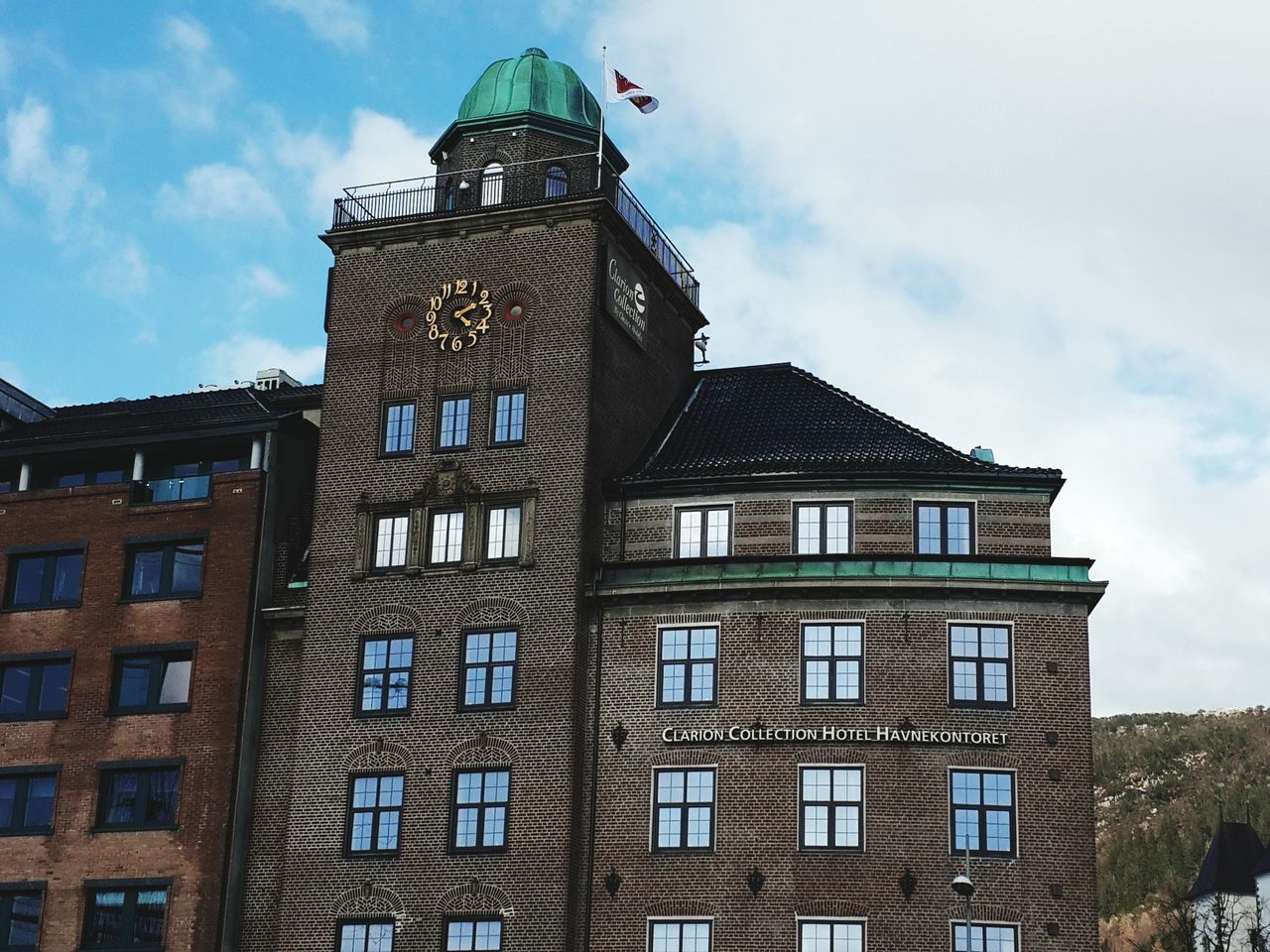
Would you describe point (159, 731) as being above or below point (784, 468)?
below

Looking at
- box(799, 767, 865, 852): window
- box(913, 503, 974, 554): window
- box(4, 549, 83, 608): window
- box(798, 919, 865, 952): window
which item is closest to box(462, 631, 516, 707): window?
box(799, 767, 865, 852): window

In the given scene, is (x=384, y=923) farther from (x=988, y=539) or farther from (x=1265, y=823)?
(x=1265, y=823)

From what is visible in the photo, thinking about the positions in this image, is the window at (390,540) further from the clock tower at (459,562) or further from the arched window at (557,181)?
the arched window at (557,181)

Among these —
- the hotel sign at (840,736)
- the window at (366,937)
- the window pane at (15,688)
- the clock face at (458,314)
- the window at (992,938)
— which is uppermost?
the clock face at (458,314)

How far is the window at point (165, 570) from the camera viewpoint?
2114 inches

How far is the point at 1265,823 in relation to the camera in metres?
160

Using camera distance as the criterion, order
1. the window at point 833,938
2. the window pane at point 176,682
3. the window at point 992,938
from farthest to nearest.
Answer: the window pane at point 176,682, the window at point 833,938, the window at point 992,938

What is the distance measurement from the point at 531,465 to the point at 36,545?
16.0 m

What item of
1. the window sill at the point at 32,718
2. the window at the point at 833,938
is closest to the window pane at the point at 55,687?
the window sill at the point at 32,718

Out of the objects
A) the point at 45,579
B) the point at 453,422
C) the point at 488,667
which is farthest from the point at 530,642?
the point at 45,579

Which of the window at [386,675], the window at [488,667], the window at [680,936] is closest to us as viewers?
the window at [680,936]

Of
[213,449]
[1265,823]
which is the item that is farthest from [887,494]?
[1265,823]

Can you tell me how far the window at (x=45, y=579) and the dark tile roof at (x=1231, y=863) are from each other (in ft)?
298

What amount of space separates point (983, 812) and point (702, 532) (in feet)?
34.8
